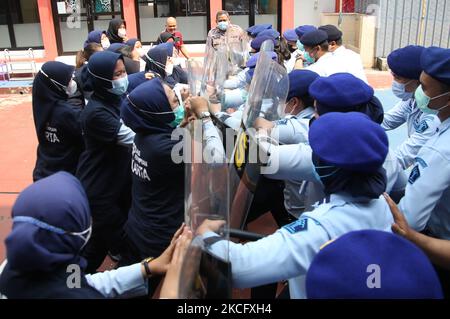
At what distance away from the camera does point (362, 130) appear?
1.53 metres

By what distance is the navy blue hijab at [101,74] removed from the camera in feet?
10.1

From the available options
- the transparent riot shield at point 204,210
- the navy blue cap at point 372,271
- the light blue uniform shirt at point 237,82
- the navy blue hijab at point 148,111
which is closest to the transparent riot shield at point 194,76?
the navy blue hijab at point 148,111

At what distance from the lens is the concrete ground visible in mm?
4035

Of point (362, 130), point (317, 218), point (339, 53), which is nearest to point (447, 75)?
point (362, 130)

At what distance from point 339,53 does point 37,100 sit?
2.95m

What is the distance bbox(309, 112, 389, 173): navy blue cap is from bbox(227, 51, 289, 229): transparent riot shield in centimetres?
32

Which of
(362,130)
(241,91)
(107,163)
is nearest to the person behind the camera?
(362,130)

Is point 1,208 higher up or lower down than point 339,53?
lower down

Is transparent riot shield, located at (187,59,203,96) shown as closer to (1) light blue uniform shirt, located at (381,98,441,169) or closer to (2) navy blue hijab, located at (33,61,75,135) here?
(2) navy blue hijab, located at (33,61,75,135)

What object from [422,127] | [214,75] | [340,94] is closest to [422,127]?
[422,127]

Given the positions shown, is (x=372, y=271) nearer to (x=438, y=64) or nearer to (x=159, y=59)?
(x=438, y=64)

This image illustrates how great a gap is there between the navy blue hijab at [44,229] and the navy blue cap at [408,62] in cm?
A: 255
